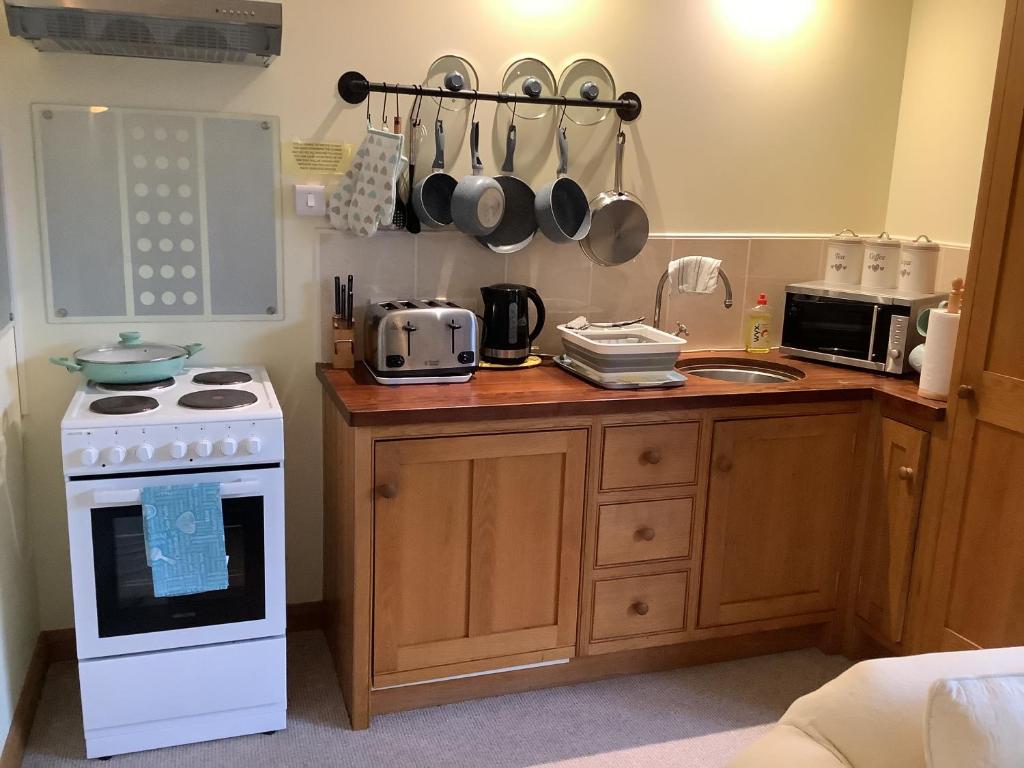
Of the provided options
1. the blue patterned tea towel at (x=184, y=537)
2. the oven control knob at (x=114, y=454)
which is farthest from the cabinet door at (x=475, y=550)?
the oven control knob at (x=114, y=454)

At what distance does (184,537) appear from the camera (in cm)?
212

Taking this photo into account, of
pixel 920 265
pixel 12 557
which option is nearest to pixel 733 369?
pixel 920 265

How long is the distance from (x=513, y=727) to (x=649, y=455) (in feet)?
2.67

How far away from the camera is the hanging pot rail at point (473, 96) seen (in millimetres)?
2531

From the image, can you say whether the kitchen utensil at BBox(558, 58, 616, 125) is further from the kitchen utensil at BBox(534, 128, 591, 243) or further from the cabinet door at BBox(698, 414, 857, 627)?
the cabinet door at BBox(698, 414, 857, 627)

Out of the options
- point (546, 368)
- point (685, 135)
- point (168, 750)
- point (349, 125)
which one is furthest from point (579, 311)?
point (168, 750)

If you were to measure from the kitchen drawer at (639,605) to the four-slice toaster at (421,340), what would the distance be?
0.74 meters

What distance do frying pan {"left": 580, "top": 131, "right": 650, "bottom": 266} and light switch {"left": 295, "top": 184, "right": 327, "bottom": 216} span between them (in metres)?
0.80

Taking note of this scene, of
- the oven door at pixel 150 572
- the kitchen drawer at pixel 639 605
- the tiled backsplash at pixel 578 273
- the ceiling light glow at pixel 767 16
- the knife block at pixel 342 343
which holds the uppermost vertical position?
the ceiling light glow at pixel 767 16

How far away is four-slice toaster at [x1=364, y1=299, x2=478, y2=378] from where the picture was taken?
7.95 ft

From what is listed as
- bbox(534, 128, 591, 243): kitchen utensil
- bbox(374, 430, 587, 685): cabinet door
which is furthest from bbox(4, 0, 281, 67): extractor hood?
bbox(374, 430, 587, 685): cabinet door

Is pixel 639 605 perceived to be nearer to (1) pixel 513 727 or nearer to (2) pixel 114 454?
(1) pixel 513 727

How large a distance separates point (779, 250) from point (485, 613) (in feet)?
5.25

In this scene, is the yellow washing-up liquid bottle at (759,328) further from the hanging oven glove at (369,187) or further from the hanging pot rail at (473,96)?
the hanging oven glove at (369,187)
